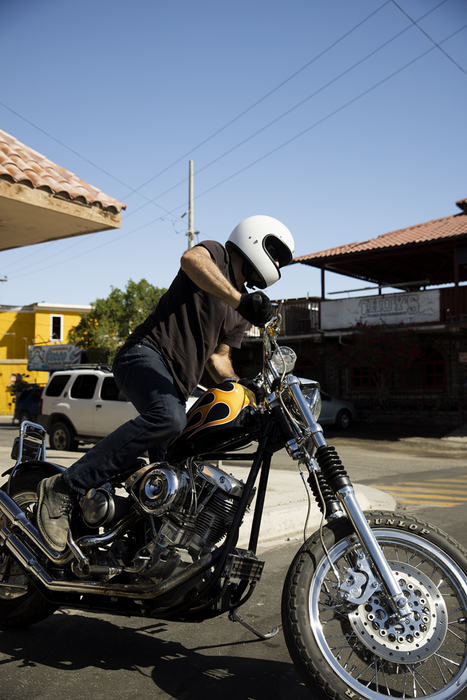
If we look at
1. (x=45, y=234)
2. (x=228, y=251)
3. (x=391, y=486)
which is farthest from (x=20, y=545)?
(x=391, y=486)

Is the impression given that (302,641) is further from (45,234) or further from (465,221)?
(465,221)

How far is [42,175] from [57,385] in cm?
860

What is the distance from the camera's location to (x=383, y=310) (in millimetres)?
23453

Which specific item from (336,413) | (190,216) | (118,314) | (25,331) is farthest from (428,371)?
(25,331)

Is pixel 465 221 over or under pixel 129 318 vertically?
over

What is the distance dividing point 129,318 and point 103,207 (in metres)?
28.3

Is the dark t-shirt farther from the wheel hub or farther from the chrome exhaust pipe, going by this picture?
the wheel hub

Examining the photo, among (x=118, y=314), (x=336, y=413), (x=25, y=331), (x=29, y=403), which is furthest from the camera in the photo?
(x=25, y=331)

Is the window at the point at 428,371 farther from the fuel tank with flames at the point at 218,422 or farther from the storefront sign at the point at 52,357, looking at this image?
the fuel tank with flames at the point at 218,422

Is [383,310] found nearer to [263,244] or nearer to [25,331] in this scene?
[263,244]

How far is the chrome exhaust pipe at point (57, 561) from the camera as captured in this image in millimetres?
2396

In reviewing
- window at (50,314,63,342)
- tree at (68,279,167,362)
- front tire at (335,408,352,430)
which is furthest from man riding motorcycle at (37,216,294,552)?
window at (50,314,63,342)

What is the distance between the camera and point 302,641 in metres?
2.09

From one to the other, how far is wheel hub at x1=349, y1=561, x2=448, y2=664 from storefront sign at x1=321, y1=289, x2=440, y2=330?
21.2 meters
